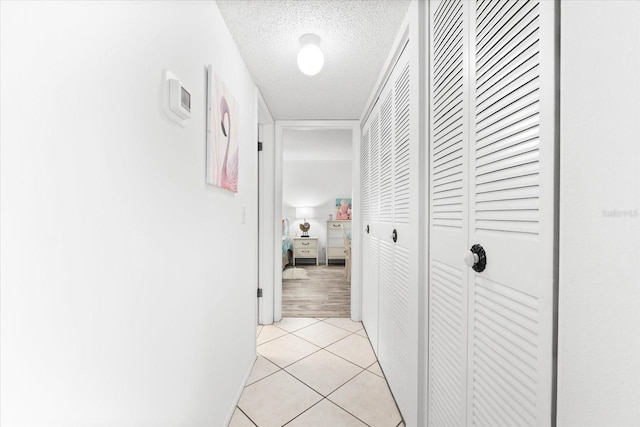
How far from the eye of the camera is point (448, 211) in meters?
1.07

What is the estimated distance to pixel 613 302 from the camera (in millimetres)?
458

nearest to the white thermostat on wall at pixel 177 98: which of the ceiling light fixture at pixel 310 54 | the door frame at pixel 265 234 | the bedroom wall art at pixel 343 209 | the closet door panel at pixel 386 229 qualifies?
the ceiling light fixture at pixel 310 54

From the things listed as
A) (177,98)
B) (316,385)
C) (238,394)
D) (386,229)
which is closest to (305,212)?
(386,229)

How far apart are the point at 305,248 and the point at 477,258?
17.8 ft

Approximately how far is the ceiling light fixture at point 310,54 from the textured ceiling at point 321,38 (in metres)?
0.04

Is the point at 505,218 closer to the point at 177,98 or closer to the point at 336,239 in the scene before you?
the point at 177,98

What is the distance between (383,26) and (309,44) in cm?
40

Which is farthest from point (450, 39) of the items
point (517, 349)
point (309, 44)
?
point (517, 349)

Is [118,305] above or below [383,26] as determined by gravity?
below

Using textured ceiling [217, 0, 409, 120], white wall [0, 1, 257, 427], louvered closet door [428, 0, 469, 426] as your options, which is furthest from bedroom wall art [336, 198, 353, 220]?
white wall [0, 1, 257, 427]

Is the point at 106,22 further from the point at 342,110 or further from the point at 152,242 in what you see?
the point at 342,110

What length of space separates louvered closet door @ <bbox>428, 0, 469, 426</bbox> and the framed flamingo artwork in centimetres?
93

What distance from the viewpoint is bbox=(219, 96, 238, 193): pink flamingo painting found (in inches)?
54.5

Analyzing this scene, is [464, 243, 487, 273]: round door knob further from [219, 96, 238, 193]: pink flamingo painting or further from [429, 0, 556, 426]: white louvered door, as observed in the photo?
[219, 96, 238, 193]: pink flamingo painting
